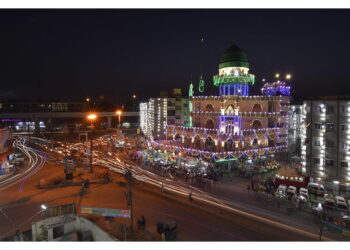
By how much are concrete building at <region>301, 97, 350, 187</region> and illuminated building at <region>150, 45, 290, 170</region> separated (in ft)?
27.4

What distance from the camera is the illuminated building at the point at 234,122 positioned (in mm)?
35656

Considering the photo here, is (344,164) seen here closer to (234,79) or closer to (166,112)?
(234,79)

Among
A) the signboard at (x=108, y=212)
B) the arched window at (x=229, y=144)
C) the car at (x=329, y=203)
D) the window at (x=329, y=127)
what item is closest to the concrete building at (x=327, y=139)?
the window at (x=329, y=127)

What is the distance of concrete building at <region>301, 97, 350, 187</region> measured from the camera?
1034 inches

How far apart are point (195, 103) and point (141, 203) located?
1052 inches

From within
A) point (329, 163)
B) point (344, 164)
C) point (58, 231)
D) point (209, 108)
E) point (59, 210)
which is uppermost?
point (209, 108)

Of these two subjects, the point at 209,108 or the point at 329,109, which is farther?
the point at 209,108

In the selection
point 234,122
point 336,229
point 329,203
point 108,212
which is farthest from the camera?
point 234,122

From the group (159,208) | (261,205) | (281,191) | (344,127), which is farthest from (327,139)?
(159,208)

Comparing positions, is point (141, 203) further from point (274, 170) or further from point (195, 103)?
point (195, 103)

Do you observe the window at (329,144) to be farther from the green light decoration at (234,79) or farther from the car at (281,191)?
the green light decoration at (234,79)

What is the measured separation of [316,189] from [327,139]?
587cm

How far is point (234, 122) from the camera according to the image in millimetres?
39875

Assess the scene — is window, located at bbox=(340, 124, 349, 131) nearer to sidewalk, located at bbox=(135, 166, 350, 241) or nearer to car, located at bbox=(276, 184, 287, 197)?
car, located at bbox=(276, 184, 287, 197)
